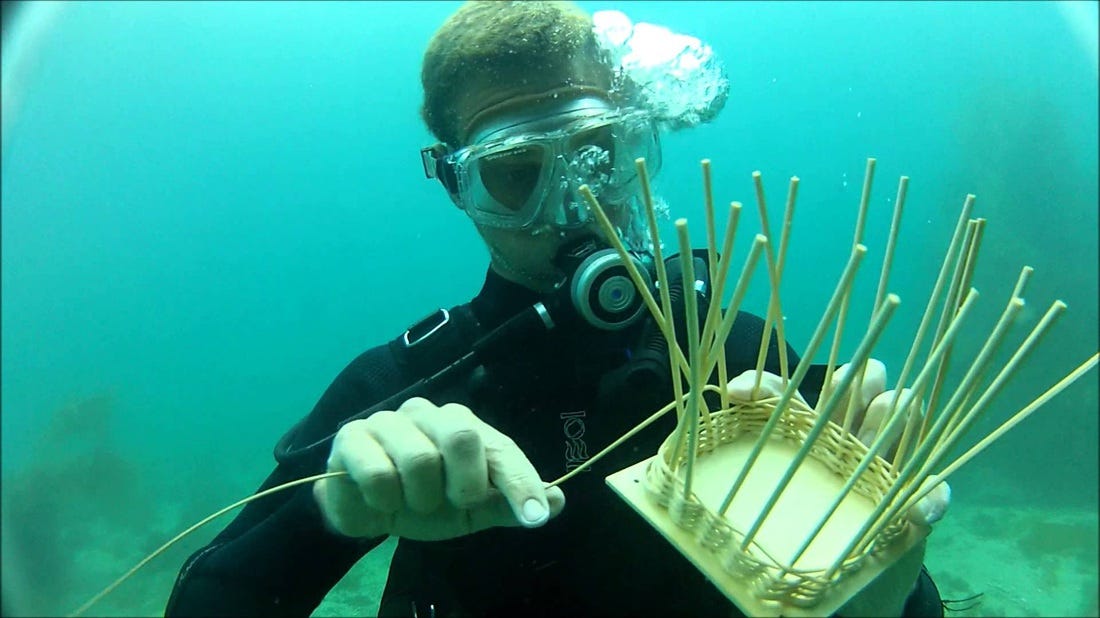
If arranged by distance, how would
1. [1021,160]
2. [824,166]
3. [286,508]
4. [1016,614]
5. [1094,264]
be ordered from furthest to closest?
[824,166] < [1021,160] < [1094,264] < [1016,614] < [286,508]

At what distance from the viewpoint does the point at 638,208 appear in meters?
1.83

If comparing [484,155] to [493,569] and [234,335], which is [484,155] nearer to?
[493,569]

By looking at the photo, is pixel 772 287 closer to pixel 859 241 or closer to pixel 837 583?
pixel 859 241

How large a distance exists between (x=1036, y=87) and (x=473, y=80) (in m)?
12.3

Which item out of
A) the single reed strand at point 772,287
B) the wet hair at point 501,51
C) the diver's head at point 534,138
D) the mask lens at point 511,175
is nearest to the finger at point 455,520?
the single reed strand at point 772,287

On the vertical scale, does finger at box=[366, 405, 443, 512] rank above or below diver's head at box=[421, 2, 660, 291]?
below

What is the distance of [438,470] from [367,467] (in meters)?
0.10

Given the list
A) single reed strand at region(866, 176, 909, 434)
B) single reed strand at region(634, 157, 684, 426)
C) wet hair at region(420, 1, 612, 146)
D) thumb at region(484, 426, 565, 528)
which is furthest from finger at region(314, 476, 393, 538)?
wet hair at region(420, 1, 612, 146)

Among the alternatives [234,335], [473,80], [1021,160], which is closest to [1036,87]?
[1021,160]

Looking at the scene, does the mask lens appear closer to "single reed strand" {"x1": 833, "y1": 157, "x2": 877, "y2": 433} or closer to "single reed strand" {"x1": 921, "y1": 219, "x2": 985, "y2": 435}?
"single reed strand" {"x1": 833, "y1": 157, "x2": 877, "y2": 433}

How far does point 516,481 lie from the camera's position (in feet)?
2.54

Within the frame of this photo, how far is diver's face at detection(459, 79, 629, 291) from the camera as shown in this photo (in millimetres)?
1686

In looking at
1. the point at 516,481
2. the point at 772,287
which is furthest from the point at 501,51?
the point at 516,481

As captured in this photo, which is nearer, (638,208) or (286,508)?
(286,508)
